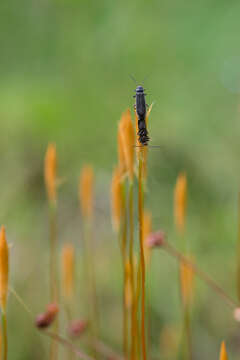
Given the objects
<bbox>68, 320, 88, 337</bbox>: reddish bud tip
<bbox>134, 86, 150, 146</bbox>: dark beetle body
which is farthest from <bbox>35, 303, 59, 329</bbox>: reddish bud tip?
<bbox>134, 86, 150, 146</bbox>: dark beetle body

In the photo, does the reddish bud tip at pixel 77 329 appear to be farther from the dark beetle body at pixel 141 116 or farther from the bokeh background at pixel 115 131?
the dark beetle body at pixel 141 116

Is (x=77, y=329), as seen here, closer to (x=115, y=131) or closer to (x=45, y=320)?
(x=45, y=320)

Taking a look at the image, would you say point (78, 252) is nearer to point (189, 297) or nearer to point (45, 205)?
point (45, 205)

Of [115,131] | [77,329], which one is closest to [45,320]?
[77,329]

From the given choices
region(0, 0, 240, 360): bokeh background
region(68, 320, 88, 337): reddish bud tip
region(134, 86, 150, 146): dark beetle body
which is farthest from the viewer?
region(0, 0, 240, 360): bokeh background

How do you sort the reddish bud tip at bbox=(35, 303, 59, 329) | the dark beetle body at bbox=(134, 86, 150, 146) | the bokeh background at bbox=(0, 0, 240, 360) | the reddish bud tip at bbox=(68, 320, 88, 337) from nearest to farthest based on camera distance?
the dark beetle body at bbox=(134, 86, 150, 146) < the reddish bud tip at bbox=(35, 303, 59, 329) < the reddish bud tip at bbox=(68, 320, 88, 337) < the bokeh background at bbox=(0, 0, 240, 360)

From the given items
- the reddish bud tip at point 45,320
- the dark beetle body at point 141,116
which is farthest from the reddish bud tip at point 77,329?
the dark beetle body at point 141,116

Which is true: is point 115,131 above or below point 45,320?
above

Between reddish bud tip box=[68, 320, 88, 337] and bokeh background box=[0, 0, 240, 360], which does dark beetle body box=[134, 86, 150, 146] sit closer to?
bokeh background box=[0, 0, 240, 360]
